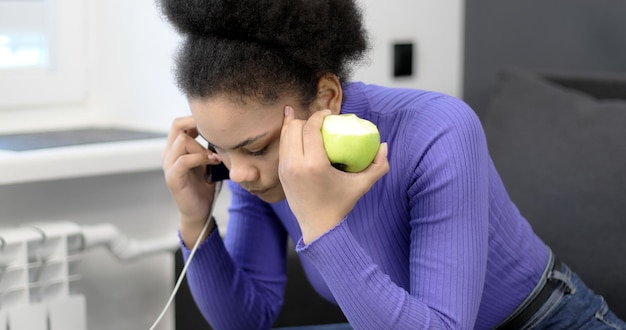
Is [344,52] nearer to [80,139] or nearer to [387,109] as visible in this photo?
[387,109]

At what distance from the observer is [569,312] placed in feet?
4.39

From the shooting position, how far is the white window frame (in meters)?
1.83

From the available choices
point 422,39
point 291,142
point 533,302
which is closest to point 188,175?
point 291,142

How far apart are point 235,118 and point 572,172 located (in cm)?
80

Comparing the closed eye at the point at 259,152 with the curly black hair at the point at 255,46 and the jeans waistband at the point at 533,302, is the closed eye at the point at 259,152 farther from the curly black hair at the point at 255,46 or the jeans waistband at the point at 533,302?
the jeans waistband at the point at 533,302

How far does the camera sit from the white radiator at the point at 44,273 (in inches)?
59.4

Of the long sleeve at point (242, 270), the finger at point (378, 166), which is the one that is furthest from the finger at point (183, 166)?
the finger at point (378, 166)

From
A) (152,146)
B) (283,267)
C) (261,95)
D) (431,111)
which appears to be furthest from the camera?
(152,146)

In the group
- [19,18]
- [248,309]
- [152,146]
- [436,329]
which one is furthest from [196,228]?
[19,18]

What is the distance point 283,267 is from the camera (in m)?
1.54

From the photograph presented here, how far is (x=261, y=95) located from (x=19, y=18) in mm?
894

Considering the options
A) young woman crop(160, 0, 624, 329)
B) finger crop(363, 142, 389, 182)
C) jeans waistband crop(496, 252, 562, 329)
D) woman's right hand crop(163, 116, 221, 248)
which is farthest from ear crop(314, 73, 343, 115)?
jeans waistband crop(496, 252, 562, 329)

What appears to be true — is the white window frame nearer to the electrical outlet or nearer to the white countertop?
the white countertop

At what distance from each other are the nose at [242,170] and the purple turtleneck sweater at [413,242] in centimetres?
11
